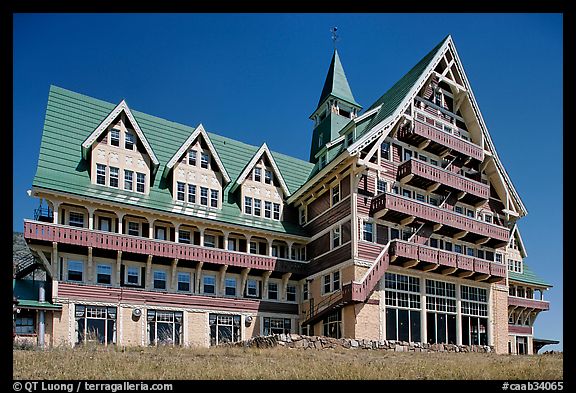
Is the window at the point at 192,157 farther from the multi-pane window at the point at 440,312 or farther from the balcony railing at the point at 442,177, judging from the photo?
the multi-pane window at the point at 440,312

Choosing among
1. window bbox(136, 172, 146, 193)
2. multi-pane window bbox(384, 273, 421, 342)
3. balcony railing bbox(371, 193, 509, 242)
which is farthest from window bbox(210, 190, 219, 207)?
multi-pane window bbox(384, 273, 421, 342)

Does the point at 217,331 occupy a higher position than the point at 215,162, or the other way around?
the point at 215,162

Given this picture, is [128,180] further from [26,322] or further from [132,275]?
[26,322]

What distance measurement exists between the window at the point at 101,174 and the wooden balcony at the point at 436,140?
66.9 ft

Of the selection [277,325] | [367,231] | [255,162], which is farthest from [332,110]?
[277,325]

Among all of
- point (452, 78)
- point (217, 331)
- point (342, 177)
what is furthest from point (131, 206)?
point (452, 78)

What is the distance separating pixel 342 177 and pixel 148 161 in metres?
13.2

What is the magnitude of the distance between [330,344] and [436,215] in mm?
13814

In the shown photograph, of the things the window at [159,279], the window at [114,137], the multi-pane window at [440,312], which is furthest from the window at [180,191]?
the multi-pane window at [440,312]

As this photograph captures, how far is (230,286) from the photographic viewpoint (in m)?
38.9

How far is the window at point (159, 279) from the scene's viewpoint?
3594 cm

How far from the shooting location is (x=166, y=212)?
3538 cm

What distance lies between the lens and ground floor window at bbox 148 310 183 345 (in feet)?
113
